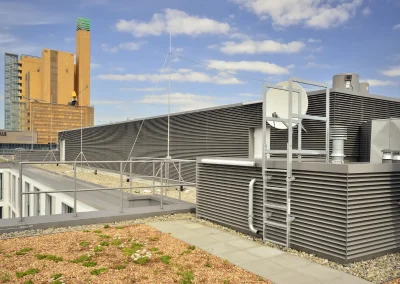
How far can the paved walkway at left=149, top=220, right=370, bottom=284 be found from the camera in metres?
3.98

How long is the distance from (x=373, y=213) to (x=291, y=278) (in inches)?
62.2

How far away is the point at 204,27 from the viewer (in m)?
17.2

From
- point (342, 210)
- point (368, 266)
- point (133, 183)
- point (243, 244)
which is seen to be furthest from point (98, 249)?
point (133, 183)

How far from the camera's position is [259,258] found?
4688 millimetres

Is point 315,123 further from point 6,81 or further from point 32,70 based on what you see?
point 6,81

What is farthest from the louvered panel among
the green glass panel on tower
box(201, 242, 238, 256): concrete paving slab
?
the green glass panel on tower

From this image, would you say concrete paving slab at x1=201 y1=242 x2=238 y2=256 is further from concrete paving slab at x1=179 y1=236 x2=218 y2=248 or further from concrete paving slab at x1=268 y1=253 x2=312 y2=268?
concrete paving slab at x1=268 y1=253 x2=312 y2=268

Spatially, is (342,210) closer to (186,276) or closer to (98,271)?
(186,276)

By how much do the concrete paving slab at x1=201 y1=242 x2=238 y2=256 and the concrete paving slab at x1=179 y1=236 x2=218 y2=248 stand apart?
0.13 metres

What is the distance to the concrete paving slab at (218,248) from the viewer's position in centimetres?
496

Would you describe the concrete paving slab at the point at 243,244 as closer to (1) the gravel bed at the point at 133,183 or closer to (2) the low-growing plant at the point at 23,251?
(2) the low-growing plant at the point at 23,251

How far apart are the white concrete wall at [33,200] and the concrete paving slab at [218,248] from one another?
3.79 metres

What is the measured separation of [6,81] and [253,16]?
3951 inches

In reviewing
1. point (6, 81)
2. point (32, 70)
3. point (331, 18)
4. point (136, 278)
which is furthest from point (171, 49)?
point (6, 81)
